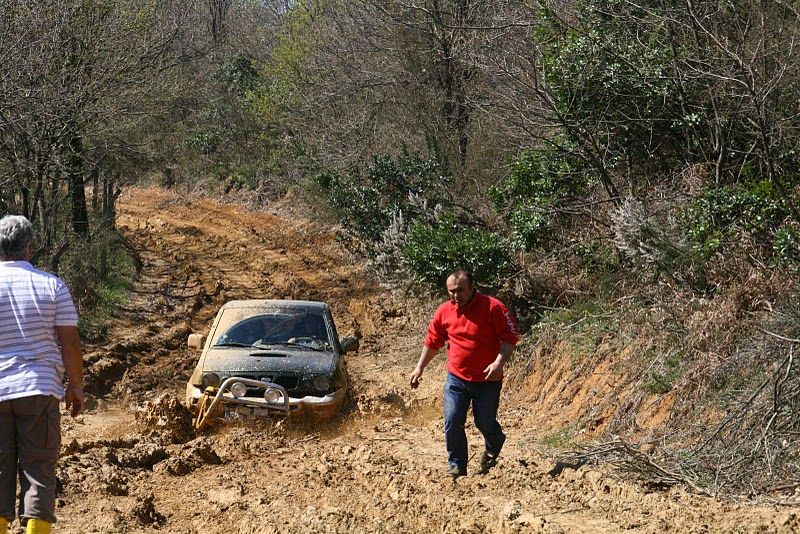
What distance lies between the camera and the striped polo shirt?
5527 mm

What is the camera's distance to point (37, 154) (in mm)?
15516

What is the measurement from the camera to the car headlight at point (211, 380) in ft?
34.5

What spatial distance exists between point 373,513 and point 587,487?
5.37 feet

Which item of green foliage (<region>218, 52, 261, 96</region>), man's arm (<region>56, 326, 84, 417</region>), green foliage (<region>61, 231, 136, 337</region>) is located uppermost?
green foliage (<region>218, 52, 261, 96</region>)

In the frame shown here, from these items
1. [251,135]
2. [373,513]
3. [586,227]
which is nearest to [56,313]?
[373,513]

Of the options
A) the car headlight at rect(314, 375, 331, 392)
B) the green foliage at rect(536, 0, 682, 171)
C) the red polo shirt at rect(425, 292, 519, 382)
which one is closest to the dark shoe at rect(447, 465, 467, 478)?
the red polo shirt at rect(425, 292, 519, 382)

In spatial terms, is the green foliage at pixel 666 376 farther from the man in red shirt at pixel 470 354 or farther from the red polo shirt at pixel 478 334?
the red polo shirt at pixel 478 334

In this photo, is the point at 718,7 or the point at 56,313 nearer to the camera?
the point at 56,313

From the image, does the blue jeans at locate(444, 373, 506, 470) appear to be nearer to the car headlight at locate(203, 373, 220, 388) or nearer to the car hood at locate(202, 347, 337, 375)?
the car hood at locate(202, 347, 337, 375)

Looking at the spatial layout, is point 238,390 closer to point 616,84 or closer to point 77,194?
point 616,84

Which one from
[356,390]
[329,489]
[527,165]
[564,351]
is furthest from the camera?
[527,165]

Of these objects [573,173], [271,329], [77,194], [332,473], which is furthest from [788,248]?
[77,194]

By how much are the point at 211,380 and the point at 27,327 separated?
5042 millimetres

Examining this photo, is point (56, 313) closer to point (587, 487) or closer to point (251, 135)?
point (587, 487)
